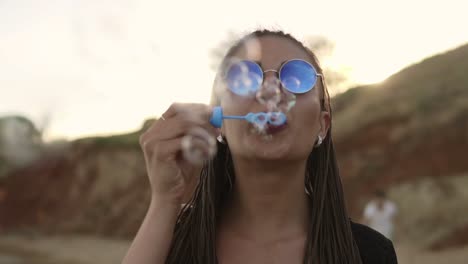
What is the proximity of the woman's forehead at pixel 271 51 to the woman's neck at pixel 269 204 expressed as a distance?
0.30 m

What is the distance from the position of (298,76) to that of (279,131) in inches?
6.7

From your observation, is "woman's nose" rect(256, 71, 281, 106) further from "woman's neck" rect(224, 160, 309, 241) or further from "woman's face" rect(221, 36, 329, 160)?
"woman's neck" rect(224, 160, 309, 241)

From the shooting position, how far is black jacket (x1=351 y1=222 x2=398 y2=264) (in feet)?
5.65

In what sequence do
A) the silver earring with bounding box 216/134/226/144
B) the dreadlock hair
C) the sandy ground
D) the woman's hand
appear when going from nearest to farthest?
the woman's hand, the dreadlock hair, the silver earring with bounding box 216/134/226/144, the sandy ground

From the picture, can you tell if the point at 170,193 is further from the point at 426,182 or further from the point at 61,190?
the point at 61,190

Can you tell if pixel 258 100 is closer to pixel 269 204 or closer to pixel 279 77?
pixel 279 77

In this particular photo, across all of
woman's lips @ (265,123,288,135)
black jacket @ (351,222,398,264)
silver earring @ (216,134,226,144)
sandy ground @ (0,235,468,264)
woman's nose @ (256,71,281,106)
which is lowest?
sandy ground @ (0,235,468,264)

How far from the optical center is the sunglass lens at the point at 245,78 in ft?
5.47

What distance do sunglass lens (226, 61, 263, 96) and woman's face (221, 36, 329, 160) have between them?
2 centimetres

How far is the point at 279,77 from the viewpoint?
1.68 metres

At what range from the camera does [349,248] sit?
1.70 meters

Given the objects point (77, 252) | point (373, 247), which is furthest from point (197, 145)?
point (77, 252)

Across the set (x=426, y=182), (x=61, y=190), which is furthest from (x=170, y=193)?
(x=61, y=190)

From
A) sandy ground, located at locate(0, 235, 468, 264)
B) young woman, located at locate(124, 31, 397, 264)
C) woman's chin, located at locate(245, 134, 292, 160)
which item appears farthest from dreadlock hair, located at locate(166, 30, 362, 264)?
sandy ground, located at locate(0, 235, 468, 264)
